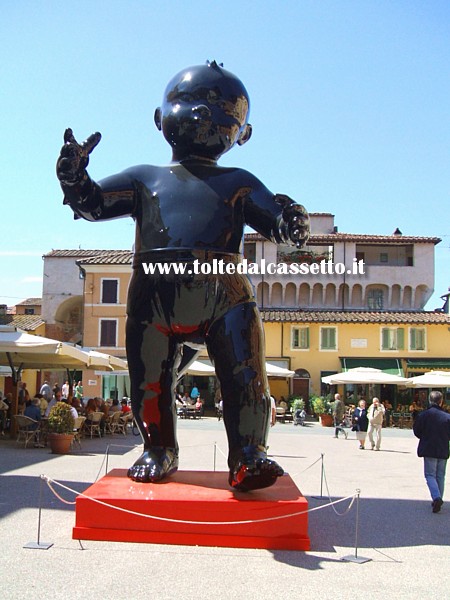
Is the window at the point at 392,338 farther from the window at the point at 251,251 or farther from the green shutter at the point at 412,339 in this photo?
the window at the point at 251,251

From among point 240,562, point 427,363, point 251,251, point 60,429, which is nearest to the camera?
point 240,562

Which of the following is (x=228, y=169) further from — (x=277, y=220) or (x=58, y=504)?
(x=58, y=504)

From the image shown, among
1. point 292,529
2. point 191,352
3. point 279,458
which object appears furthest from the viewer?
point 279,458

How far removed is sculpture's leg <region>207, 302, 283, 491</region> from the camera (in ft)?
14.1

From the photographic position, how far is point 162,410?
4578 millimetres

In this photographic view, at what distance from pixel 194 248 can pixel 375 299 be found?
129 ft

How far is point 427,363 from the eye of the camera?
31.5m

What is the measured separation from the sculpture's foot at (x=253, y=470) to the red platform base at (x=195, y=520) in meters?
0.10

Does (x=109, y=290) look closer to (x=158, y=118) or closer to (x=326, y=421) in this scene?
(x=326, y=421)

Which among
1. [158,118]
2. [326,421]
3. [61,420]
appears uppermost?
[158,118]

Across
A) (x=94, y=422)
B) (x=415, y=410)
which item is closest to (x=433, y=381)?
(x=415, y=410)

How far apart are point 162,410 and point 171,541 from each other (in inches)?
34.2

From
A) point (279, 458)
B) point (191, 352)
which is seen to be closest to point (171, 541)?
point (191, 352)

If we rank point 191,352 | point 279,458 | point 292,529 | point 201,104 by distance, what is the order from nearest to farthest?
1. point 292,529
2. point 201,104
3. point 191,352
4. point 279,458
